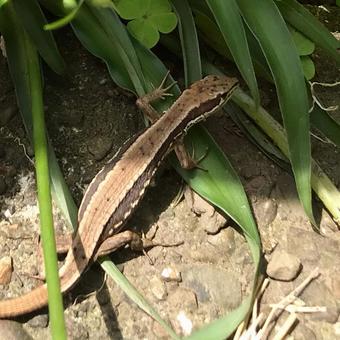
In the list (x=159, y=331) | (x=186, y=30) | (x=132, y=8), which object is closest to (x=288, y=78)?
(x=186, y=30)

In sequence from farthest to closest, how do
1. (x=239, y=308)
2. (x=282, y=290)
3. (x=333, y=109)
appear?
(x=333, y=109)
(x=282, y=290)
(x=239, y=308)

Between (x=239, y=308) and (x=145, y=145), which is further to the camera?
(x=145, y=145)

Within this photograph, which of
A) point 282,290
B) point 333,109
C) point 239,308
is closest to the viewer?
point 239,308

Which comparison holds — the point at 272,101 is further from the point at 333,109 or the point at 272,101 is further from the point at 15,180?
the point at 15,180

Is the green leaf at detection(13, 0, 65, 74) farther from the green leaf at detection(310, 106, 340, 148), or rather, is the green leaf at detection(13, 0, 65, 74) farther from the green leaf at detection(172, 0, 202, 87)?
the green leaf at detection(310, 106, 340, 148)

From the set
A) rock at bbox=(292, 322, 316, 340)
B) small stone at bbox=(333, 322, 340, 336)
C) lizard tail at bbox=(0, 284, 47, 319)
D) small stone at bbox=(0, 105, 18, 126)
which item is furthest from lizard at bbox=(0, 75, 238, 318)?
small stone at bbox=(333, 322, 340, 336)

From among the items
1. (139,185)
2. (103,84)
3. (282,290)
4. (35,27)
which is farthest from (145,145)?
(282,290)
